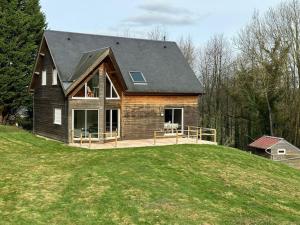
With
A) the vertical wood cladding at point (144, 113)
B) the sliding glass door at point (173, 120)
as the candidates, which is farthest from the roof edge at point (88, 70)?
the sliding glass door at point (173, 120)

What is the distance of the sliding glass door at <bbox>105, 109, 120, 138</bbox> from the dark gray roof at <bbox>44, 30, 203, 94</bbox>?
80.1 inches

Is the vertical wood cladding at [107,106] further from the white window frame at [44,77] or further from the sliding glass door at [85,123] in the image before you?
the sliding glass door at [85,123]

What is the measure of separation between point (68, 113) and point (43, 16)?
18.9 m

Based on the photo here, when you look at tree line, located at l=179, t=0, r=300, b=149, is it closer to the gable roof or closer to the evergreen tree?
the gable roof

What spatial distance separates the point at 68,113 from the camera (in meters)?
26.1

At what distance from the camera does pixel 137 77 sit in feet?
97.2

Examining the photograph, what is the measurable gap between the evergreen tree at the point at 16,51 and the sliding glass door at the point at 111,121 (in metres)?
14.5

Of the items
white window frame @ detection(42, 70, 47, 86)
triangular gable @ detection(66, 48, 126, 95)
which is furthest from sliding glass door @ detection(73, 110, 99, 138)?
white window frame @ detection(42, 70, 47, 86)

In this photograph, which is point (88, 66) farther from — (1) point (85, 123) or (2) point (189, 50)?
(2) point (189, 50)

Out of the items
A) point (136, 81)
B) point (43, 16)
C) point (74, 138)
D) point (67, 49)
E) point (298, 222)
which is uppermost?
point (43, 16)

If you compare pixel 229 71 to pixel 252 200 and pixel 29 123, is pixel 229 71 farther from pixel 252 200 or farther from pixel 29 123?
pixel 252 200

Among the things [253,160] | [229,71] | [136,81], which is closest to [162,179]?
[253,160]

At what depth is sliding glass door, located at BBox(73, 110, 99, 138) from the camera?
87.5 feet

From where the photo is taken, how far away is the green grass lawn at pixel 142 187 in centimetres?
1333
